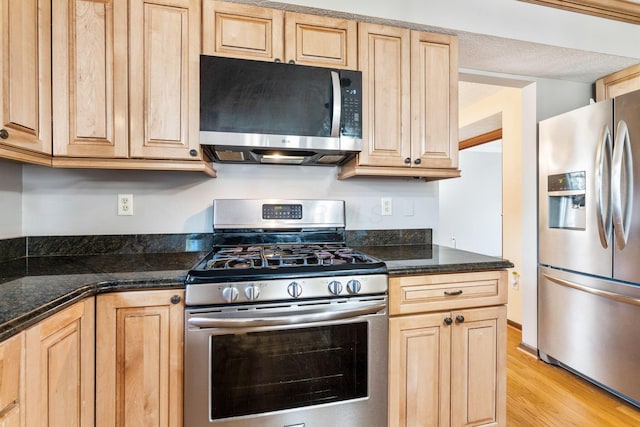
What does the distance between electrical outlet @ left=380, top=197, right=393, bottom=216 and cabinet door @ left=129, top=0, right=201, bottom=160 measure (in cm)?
118

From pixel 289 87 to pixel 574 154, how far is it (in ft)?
6.49

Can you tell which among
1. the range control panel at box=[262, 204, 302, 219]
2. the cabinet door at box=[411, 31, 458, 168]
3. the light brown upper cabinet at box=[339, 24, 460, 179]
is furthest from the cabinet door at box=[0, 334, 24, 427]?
the cabinet door at box=[411, 31, 458, 168]

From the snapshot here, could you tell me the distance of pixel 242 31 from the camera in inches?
64.2

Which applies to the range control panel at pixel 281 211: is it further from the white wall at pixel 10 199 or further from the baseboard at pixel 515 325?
the baseboard at pixel 515 325

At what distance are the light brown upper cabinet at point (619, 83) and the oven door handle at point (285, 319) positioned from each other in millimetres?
2615

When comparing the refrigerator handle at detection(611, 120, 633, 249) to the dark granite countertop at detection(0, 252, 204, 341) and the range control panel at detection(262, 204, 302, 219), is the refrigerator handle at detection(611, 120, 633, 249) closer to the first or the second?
the range control panel at detection(262, 204, 302, 219)

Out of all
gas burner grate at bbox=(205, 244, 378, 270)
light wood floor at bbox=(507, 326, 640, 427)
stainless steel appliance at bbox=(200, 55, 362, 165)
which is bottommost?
light wood floor at bbox=(507, 326, 640, 427)

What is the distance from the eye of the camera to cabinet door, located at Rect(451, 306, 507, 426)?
152 centimetres

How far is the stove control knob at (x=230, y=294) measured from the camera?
124 cm

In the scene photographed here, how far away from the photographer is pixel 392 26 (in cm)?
181

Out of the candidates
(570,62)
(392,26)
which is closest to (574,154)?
(570,62)

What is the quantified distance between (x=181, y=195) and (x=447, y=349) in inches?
64.3

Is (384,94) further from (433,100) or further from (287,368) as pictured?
(287,368)

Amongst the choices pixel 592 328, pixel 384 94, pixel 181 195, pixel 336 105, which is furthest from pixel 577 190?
pixel 181 195
